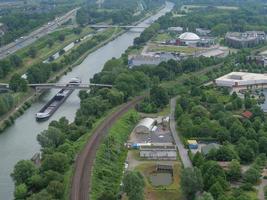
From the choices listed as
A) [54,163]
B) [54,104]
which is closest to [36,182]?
[54,163]

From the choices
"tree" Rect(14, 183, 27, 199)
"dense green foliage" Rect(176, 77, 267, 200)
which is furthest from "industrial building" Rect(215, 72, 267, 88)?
"tree" Rect(14, 183, 27, 199)

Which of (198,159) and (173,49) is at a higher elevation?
(198,159)

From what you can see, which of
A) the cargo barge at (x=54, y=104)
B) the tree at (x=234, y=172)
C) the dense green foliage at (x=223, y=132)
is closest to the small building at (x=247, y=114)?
the dense green foliage at (x=223, y=132)

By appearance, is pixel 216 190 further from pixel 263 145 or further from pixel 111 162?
pixel 263 145

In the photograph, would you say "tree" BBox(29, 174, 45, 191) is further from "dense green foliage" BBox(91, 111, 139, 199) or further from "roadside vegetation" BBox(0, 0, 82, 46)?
"roadside vegetation" BBox(0, 0, 82, 46)

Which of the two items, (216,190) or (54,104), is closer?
(216,190)

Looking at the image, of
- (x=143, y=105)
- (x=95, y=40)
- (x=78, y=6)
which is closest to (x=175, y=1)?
(x=78, y=6)
